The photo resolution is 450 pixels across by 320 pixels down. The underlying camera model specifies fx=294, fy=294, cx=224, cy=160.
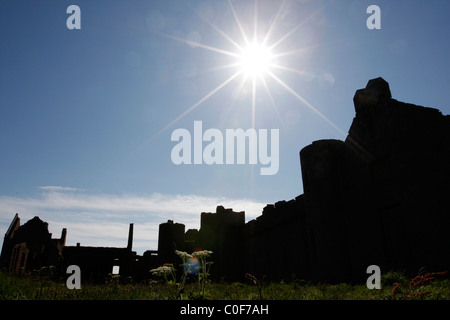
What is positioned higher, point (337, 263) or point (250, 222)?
point (250, 222)

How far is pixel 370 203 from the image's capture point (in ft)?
37.4

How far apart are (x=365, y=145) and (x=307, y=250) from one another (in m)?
5.77

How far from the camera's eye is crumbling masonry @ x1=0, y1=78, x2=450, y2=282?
9.24 m


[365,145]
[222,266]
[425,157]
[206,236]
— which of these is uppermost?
[365,145]

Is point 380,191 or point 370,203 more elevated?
point 380,191

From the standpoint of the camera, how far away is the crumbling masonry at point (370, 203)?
924cm

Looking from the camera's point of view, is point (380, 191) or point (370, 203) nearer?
point (380, 191)

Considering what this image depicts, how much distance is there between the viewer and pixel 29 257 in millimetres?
22750

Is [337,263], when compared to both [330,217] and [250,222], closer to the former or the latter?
[330,217]
